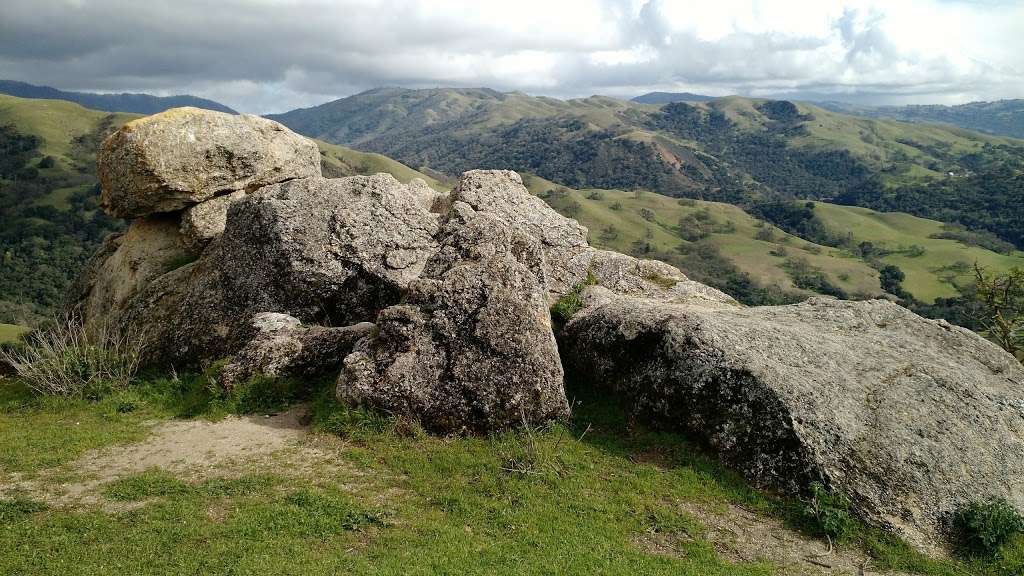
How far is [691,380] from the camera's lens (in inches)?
555

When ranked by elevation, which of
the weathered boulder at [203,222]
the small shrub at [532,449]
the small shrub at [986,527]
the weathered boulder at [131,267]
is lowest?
the small shrub at [986,527]

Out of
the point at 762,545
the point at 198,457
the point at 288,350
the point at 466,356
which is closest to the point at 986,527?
the point at 762,545

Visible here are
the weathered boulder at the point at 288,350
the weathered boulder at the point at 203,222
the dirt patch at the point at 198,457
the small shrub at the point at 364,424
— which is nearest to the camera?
the dirt patch at the point at 198,457

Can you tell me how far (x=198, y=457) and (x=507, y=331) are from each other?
24.8 ft

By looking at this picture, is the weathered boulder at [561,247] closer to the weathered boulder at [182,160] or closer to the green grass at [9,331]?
the weathered boulder at [182,160]

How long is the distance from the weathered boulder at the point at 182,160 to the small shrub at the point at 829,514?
2190 cm

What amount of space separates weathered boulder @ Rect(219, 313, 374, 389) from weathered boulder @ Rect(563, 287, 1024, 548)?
6.68 metres

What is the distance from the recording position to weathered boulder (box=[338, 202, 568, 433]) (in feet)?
45.8

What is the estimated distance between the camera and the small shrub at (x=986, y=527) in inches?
431

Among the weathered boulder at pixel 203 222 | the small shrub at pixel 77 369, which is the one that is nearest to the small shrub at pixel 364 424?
the small shrub at pixel 77 369

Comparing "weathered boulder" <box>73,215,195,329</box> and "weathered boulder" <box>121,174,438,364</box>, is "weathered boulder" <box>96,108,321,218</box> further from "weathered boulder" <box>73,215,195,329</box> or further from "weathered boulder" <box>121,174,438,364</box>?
"weathered boulder" <box>121,174,438,364</box>

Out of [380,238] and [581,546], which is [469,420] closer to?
[581,546]

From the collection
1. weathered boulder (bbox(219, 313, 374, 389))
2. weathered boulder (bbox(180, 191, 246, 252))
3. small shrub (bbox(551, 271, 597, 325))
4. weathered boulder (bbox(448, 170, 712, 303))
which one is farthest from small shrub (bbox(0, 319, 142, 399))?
small shrub (bbox(551, 271, 597, 325))

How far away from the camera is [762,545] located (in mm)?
11016
